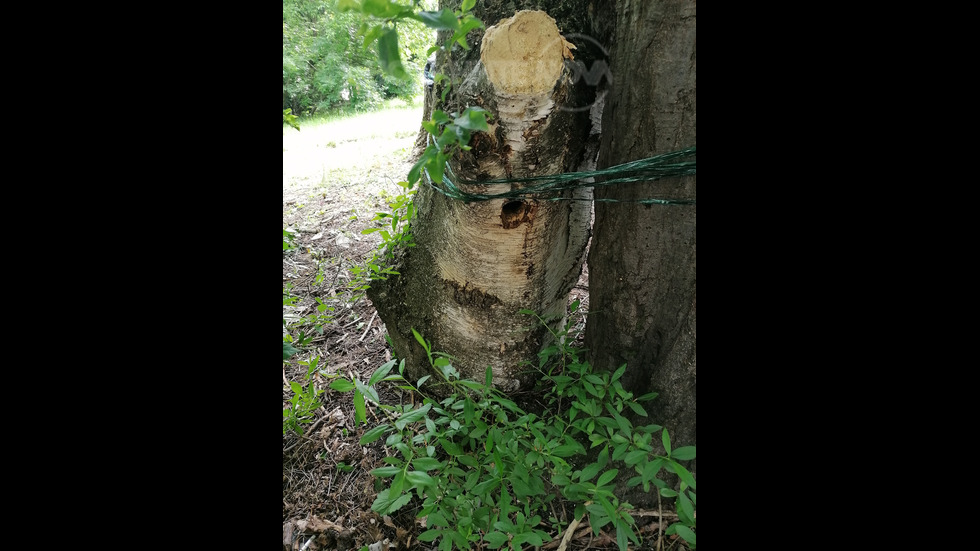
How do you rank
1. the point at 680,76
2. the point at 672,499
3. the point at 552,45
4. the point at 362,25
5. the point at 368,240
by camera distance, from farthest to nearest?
the point at 368,240
the point at 672,499
the point at 680,76
the point at 552,45
the point at 362,25

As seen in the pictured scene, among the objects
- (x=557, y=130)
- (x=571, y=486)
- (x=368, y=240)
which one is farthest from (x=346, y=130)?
(x=571, y=486)

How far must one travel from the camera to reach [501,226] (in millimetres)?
1543

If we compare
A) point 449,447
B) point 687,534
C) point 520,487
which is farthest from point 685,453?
point 449,447

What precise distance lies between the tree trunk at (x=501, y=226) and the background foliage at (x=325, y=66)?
277 centimetres

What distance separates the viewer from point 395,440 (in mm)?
1231

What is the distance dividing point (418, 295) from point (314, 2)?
14.8 ft

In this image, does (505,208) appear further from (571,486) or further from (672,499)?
(672,499)

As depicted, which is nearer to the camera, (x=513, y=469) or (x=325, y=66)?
(x=513, y=469)

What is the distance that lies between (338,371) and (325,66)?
5.34m

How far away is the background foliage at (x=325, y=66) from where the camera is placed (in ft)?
16.5

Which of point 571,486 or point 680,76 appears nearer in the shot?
point 571,486

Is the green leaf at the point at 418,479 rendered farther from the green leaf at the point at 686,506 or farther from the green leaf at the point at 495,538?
the green leaf at the point at 686,506

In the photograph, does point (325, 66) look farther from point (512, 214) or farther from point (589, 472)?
point (589, 472)

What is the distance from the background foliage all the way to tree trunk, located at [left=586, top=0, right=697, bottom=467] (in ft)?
9.99
